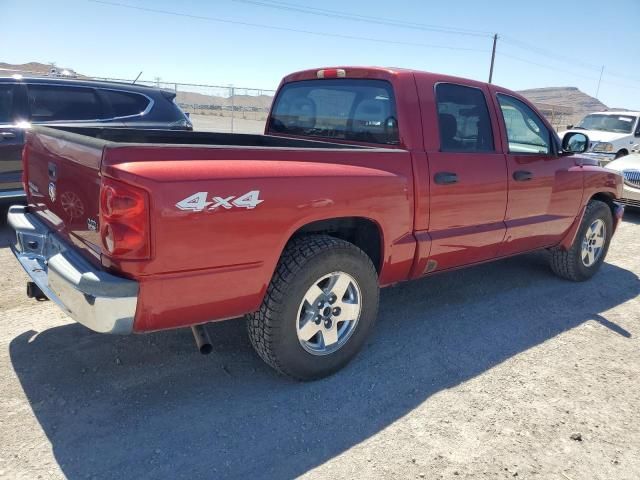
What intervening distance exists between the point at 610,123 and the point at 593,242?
1049cm

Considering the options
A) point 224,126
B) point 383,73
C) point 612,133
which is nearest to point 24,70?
point 224,126

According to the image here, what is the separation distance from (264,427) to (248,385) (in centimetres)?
41

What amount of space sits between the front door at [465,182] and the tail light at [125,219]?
197 centimetres

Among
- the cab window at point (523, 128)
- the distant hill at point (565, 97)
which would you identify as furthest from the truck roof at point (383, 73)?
the distant hill at point (565, 97)

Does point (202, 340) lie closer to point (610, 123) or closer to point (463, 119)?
point (463, 119)

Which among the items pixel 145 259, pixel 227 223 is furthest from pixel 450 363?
pixel 145 259

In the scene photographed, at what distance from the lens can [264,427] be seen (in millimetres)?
2686

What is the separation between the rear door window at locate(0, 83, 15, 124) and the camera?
604 centimetres

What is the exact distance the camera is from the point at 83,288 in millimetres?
2271

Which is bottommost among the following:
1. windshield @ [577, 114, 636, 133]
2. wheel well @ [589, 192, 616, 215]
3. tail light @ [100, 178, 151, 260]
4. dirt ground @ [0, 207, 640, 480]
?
dirt ground @ [0, 207, 640, 480]

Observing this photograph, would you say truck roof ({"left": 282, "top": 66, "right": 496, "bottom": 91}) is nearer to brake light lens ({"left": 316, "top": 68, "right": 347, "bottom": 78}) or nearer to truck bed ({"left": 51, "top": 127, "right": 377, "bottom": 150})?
brake light lens ({"left": 316, "top": 68, "right": 347, "bottom": 78})

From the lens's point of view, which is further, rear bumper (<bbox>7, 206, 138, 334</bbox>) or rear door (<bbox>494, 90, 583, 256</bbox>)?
rear door (<bbox>494, 90, 583, 256</bbox>)

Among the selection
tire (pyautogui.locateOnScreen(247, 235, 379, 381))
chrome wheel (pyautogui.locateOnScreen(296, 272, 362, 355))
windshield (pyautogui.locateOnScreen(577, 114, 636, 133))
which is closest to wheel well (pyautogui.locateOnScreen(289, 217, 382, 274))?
tire (pyautogui.locateOnScreen(247, 235, 379, 381))

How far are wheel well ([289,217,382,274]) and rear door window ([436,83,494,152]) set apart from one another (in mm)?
834
